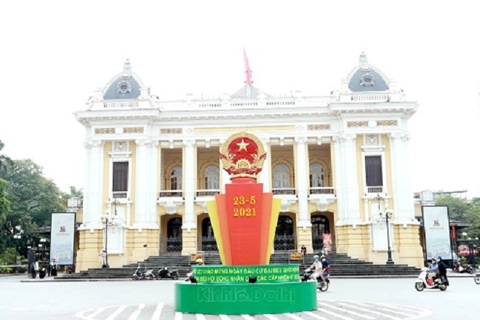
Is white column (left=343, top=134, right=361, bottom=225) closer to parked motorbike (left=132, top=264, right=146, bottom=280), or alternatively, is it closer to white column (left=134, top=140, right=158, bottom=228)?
white column (left=134, top=140, right=158, bottom=228)

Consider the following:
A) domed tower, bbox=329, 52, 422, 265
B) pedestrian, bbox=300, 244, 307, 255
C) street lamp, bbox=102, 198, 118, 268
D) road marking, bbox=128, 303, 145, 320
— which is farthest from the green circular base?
domed tower, bbox=329, 52, 422, 265

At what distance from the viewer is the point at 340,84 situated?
128 ft

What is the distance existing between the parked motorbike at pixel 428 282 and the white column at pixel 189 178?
20760mm

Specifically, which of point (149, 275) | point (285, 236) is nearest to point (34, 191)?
point (149, 275)

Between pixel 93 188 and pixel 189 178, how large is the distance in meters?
6.94

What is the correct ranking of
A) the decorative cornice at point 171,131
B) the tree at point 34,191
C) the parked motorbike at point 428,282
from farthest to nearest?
the tree at point 34,191
the decorative cornice at point 171,131
the parked motorbike at point 428,282

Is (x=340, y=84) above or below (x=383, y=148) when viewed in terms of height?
above

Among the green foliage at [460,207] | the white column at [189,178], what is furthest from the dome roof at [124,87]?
the green foliage at [460,207]

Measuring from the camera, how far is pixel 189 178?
38.6 metres

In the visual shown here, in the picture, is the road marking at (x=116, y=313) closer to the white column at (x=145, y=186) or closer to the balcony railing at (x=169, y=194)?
the white column at (x=145, y=186)

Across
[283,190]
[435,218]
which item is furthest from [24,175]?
[435,218]

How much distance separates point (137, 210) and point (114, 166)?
3752 millimetres

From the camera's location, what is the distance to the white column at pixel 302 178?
123ft

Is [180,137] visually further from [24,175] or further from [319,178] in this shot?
[24,175]
